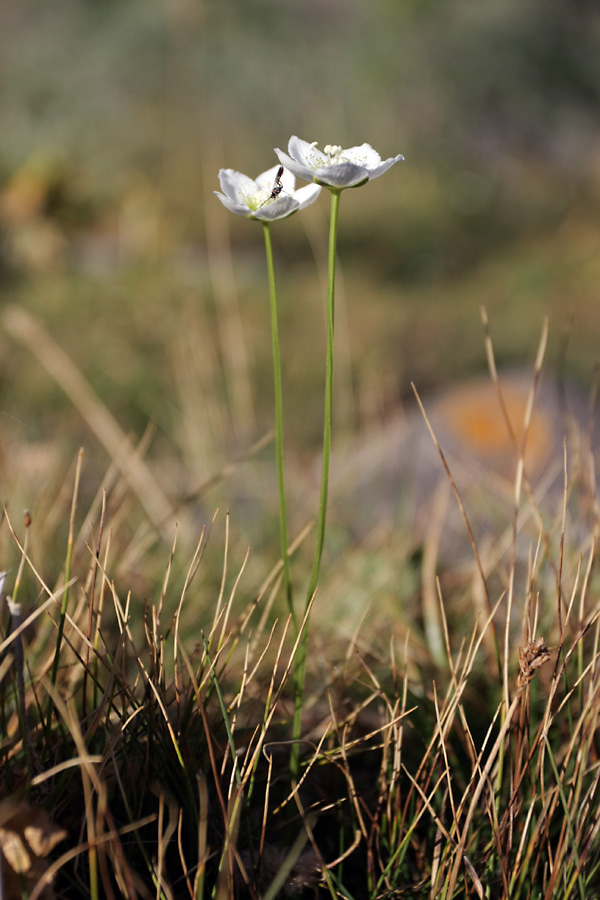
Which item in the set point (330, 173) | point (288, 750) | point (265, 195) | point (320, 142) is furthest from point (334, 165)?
point (320, 142)

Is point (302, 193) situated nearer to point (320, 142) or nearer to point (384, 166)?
point (384, 166)

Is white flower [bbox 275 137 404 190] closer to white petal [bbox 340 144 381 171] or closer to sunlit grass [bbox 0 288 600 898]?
white petal [bbox 340 144 381 171]

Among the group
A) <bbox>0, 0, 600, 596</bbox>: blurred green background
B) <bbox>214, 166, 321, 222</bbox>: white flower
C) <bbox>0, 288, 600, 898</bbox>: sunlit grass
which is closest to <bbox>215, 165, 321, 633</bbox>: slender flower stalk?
<bbox>214, 166, 321, 222</bbox>: white flower

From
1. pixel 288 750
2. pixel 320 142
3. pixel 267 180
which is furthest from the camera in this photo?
pixel 320 142

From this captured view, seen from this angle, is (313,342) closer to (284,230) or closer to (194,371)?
(194,371)

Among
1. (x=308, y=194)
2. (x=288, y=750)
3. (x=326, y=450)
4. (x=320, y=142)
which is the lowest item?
(x=288, y=750)

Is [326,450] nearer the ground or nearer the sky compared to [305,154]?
nearer the ground

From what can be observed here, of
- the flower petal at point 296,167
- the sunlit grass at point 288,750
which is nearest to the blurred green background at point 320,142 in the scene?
the sunlit grass at point 288,750
